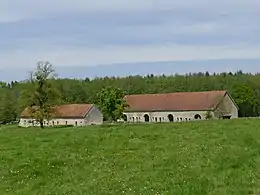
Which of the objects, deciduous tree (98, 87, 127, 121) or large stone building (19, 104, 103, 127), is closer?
deciduous tree (98, 87, 127, 121)

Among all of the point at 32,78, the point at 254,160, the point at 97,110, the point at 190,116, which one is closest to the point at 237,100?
the point at 190,116

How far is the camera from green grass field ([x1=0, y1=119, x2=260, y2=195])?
14.4 meters

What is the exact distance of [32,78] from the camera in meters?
75.3

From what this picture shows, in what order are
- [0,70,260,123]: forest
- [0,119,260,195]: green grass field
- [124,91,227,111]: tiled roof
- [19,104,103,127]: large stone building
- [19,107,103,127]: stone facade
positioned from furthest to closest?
[0,70,260,123]: forest < [19,104,103,127]: large stone building < [19,107,103,127]: stone facade < [124,91,227,111]: tiled roof < [0,119,260,195]: green grass field

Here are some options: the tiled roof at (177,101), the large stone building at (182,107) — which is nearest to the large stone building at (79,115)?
the large stone building at (182,107)

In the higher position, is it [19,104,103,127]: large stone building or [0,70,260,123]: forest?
[0,70,260,123]: forest

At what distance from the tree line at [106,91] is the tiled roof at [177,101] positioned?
17.6 feet

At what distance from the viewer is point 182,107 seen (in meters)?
110

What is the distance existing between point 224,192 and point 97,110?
9974cm

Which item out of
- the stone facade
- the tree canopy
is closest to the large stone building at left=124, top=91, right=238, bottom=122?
the stone facade

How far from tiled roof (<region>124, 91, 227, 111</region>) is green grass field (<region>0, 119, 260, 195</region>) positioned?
7971 centimetres

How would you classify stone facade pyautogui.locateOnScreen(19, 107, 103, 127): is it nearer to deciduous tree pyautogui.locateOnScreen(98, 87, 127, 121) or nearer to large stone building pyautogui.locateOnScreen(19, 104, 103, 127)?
large stone building pyautogui.locateOnScreen(19, 104, 103, 127)

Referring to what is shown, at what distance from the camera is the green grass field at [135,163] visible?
14.4 metres

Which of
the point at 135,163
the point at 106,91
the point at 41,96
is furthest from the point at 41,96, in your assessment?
the point at 135,163
